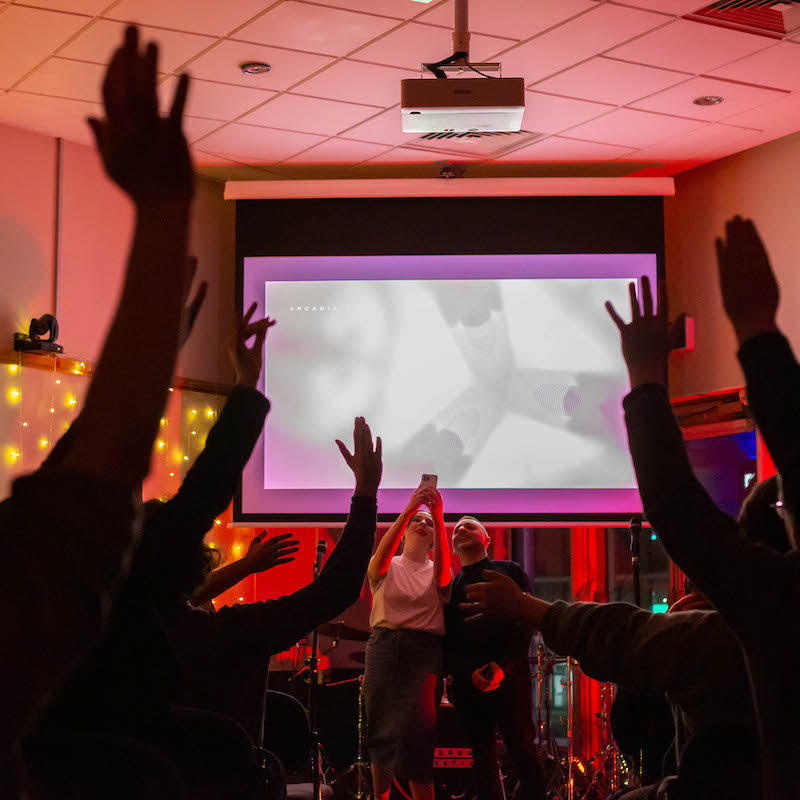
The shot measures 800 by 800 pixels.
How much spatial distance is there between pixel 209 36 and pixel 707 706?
4301 mm

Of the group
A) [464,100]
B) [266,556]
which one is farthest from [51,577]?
[464,100]

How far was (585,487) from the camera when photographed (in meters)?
6.11

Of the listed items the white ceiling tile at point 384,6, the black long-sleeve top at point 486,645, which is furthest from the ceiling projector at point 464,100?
the black long-sleeve top at point 486,645

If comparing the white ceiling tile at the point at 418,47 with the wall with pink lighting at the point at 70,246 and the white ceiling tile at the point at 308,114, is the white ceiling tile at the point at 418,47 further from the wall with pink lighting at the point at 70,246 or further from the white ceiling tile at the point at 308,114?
the wall with pink lighting at the point at 70,246

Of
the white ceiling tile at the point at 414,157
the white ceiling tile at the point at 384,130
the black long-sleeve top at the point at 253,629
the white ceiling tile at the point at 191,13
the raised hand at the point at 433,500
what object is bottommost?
the black long-sleeve top at the point at 253,629

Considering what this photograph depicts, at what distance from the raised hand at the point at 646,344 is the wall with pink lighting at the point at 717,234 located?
4.99 meters

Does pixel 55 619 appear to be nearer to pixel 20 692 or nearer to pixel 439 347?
pixel 20 692

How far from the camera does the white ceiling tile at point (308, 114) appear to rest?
18.7ft

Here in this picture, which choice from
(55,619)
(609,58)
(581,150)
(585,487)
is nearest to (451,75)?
(609,58)

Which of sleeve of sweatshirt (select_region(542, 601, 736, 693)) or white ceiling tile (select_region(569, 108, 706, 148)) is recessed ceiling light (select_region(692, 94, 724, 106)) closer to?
white ceiling tile (select_region(569, 108, 706, 148))

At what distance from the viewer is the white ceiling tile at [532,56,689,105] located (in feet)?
17.3

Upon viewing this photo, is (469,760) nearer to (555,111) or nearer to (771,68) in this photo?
(555,111)

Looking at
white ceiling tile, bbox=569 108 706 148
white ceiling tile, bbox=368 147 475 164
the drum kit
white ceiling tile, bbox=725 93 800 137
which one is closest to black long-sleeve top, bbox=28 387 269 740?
the drum kit

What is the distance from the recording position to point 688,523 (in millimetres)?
1051
